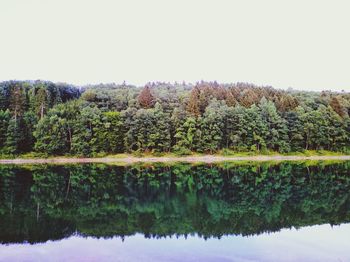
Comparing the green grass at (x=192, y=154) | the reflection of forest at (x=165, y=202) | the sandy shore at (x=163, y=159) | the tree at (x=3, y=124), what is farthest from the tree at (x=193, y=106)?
the tree at (x=3, y=124)

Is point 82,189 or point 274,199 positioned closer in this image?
point 274,199

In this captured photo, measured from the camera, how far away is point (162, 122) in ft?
252

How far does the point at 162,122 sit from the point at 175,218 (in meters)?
50.7

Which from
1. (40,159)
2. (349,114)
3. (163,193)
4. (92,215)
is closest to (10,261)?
(92,215)

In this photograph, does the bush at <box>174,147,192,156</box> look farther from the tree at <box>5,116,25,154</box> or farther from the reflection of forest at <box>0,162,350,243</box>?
the tree at <box>5,116,25,154</box>

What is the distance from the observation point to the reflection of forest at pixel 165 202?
77.1ft

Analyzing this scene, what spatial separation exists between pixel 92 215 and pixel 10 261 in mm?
10778

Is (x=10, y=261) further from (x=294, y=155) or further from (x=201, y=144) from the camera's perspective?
(x=294, y=155)

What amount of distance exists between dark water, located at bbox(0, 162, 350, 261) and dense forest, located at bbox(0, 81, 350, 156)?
82.5ft

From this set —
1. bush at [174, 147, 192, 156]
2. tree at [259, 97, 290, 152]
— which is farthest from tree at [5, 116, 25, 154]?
tree at [259, 97, 290, 152]

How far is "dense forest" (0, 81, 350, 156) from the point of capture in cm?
7275

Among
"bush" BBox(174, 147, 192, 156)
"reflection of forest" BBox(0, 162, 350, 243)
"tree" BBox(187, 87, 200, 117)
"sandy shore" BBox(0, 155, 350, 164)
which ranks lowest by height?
"sandy shore" BBox(0, 155, 350, 164)

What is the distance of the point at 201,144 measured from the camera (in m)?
76.9

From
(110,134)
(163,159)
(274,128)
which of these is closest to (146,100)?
(110,134)
